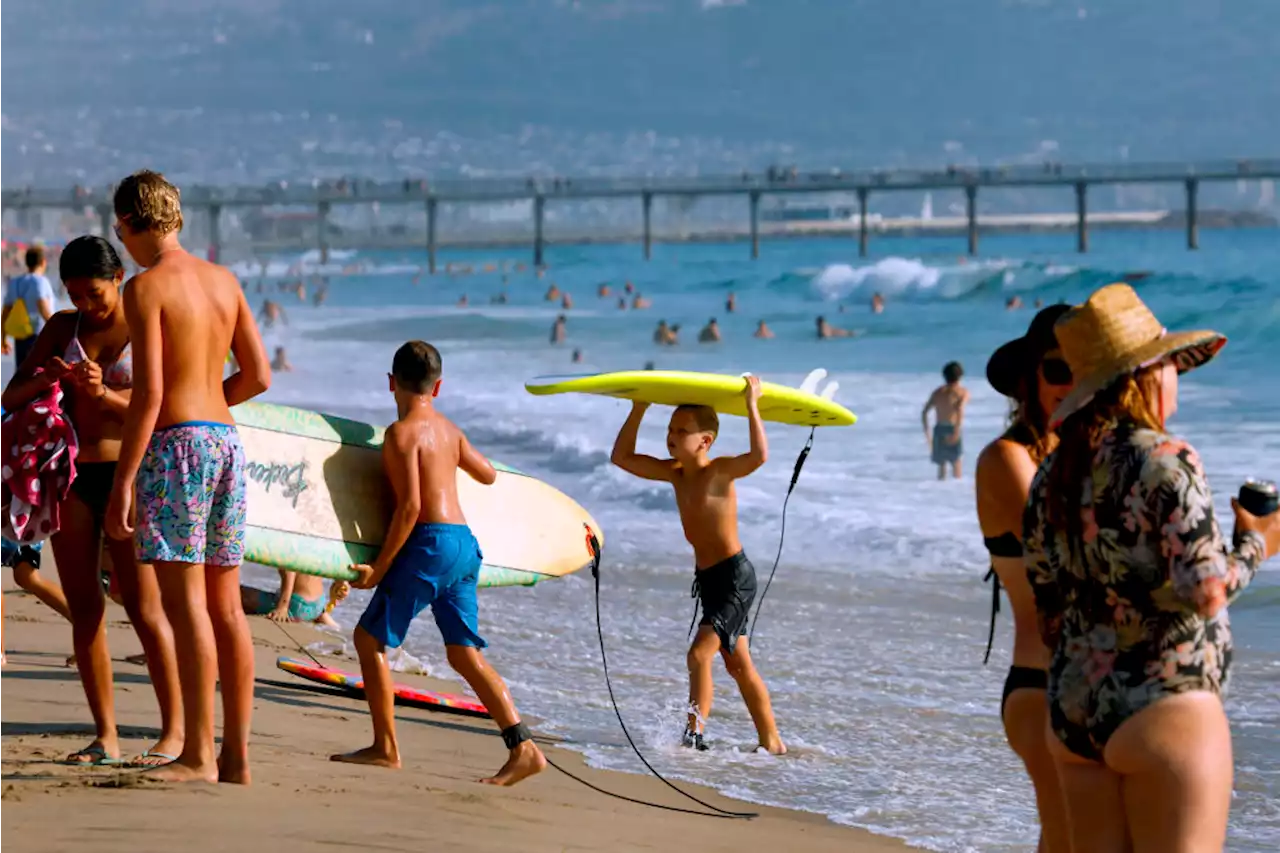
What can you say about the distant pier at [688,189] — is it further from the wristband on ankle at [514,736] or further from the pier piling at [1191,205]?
the wristband on ankle at [514,736]

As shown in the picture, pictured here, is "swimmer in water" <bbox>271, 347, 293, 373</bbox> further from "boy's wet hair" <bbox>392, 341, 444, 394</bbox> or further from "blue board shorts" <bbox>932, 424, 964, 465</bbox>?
"boy's wet hair" <bbox>392, 341, 444, 394</bbox>

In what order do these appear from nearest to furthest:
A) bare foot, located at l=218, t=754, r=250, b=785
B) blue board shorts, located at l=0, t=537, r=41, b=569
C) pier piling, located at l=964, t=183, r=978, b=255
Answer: bare foot, located at l=218, t=754, r=250, b=785
blue board shorts, located at l=0, t=537, r=41, b=569
pier piling, located at l=964, t=183, r=978, b=255

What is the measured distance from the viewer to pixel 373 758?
477 cm

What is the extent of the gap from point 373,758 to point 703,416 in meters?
1.52

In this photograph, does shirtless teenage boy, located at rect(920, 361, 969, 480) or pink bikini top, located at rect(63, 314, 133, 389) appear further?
shirtless teenage boy, located at rect(920, 361, 969, 480)

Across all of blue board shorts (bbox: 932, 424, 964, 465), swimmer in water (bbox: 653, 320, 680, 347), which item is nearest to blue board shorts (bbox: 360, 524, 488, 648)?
blue board shorts (bbox: 932, 424, 964, 465)

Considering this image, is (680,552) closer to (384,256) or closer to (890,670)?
(890,670)

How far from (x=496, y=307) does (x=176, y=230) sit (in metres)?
59.1

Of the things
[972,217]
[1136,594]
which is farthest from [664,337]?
[972,217]

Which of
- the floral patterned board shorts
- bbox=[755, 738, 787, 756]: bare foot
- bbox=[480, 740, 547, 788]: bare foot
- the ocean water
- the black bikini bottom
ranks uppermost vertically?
the floral patterned board shorts

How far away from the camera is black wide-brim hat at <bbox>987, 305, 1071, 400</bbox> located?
123 inches

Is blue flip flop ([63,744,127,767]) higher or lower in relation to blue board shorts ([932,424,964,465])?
higher

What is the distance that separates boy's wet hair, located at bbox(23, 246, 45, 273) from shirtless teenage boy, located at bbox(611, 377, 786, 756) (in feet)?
15.8

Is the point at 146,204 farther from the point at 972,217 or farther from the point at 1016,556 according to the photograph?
the point at 972,217
